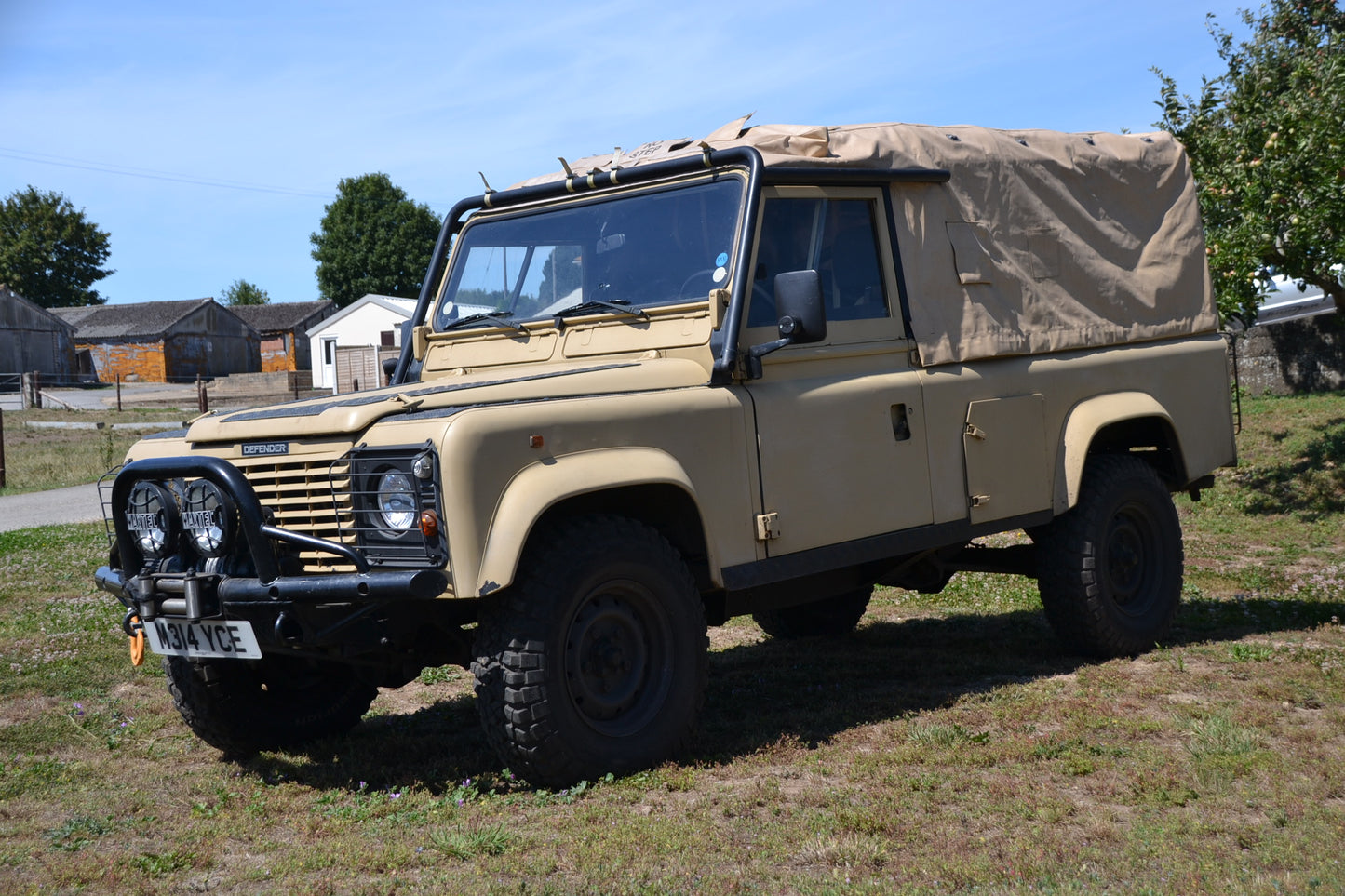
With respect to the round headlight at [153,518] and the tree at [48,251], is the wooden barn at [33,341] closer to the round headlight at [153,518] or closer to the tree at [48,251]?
the tree at [48,251]

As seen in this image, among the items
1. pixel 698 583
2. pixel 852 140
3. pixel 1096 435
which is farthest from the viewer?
pixel 1096 435

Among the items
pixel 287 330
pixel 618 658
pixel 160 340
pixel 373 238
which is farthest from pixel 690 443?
pixel 373 238

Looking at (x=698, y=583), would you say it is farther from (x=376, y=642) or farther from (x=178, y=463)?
(x=178, y=463)

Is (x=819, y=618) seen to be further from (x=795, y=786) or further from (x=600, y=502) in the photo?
(x=600, y=502)

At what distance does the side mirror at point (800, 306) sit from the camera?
15.6 feet

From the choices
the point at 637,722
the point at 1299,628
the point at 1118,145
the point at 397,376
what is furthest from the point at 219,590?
the point at 1299,628

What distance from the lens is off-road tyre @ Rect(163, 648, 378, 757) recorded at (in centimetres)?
499

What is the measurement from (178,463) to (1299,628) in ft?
19.7

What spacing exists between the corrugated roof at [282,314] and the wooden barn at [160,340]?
6.87 ft

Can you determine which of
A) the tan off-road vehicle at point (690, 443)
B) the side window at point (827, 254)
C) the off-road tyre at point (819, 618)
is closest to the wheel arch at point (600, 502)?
the tan off-road vehicle at point (690, 443)

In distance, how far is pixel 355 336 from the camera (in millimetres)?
54281

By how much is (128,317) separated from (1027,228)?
62.1 metres

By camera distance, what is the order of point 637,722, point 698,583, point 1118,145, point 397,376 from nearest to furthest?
point 637,722
point 698,583
point 397,376
point 1118,145

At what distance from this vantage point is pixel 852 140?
5.61 metres
